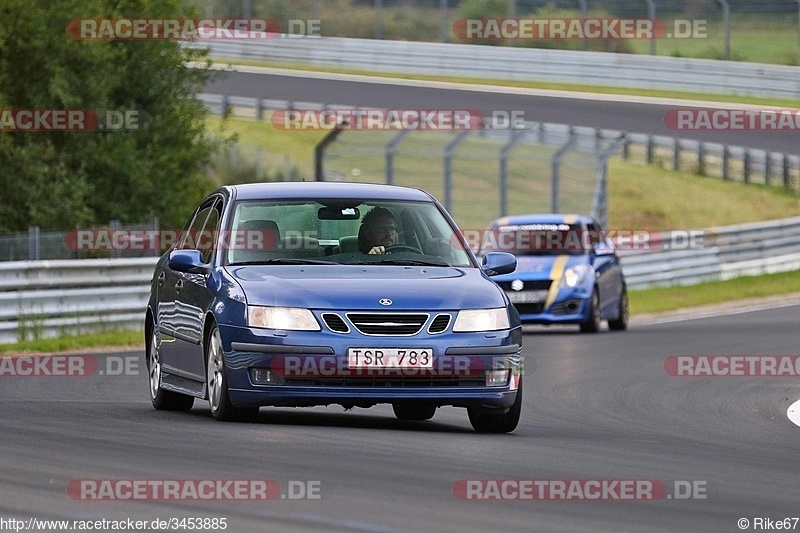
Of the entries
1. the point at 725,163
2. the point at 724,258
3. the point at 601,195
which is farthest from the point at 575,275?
the point at 725,163

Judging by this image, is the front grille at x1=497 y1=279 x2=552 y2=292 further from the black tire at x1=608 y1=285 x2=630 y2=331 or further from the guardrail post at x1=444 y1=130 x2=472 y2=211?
the guardrail post at x1=444 y1=130 x2=472 y2=211

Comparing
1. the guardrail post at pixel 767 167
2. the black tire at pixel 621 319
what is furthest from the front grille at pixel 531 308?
the guardrail post at pixel 767 167

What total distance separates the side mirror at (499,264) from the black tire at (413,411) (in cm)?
99

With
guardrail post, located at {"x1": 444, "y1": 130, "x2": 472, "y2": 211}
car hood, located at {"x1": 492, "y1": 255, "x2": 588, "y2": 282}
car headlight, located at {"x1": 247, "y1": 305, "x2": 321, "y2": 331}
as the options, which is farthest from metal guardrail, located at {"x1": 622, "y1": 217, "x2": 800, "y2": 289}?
car headlight, located at {"x1": 247, "y1": 305, "x2": 321, "y2": 331}

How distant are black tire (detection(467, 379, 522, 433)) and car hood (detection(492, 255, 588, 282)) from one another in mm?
11529

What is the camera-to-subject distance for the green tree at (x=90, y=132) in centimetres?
2484

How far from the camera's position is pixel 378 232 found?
11.0 m

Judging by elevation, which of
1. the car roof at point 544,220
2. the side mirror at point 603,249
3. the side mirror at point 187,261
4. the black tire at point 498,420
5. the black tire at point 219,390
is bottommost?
the side mirror at point 603,249

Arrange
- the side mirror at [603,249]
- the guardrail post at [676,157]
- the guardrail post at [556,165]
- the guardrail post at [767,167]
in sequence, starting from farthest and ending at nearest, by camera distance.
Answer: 1. the guardrail post at [676,157]
2. the guardrail post at [767,167]
3. the guardrail post at [556,165]
4. the side mirror at [603,249]

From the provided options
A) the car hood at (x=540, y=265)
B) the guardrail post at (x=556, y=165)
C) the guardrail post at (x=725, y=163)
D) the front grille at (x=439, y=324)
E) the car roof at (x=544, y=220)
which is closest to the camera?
the front grille at (x=439, y=324)

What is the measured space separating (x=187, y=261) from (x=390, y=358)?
5.35 ft

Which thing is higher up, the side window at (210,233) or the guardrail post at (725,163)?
the side window at (210,233)

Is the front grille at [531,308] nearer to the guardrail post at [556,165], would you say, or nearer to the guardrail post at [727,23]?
the guardrail post at [556,165]

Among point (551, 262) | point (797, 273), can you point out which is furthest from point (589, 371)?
point (797, 273)
